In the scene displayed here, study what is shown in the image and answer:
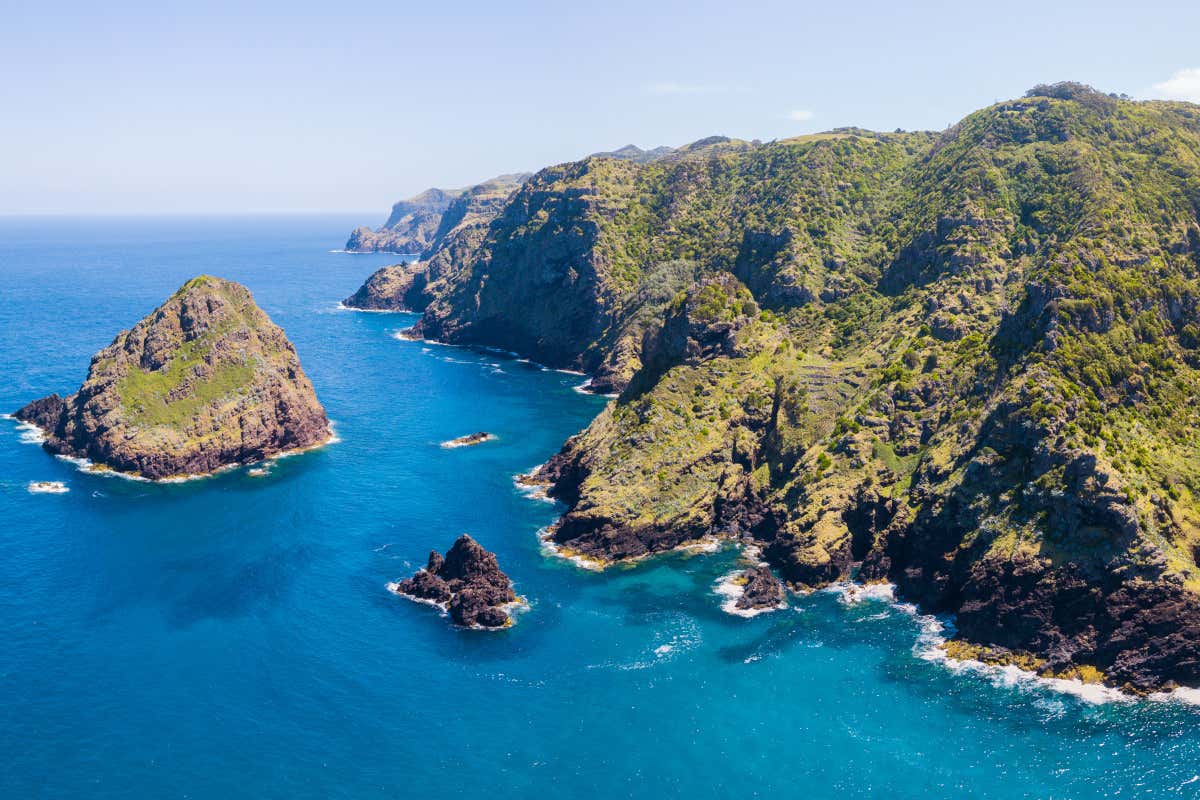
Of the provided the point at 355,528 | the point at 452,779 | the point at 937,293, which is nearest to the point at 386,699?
the point at 452,779

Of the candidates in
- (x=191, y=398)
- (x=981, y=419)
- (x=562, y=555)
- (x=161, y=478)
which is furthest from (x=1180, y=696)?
(x=191, y=398)

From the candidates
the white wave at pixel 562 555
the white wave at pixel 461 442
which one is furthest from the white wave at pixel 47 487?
the white wave at pixel 562 555

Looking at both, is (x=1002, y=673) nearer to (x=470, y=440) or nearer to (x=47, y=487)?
(x=470, y=440)

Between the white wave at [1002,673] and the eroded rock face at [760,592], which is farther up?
the eroded rock face at [760,592]

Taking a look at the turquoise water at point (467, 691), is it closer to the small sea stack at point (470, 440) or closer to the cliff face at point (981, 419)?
the cliff face at point (981, 419)

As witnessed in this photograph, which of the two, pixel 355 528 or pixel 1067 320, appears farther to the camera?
pixel 355 528

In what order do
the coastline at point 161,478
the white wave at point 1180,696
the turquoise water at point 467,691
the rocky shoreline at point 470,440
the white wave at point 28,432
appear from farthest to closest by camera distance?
1. the rocky shoreline at point 470,440
2. the white wave at point 28,432
3. the coastline at point 161,478
4. the white wave at point 1180,696
5. the turquoise water at point 467,691

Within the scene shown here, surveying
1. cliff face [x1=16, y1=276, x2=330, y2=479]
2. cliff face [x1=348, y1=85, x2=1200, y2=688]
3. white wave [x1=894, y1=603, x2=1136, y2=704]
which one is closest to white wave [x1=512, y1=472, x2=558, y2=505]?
cliff face [x1=348, y1=85, x2=1200, y2=688]

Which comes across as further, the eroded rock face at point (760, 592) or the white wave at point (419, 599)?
the white wave at point (419, 599)

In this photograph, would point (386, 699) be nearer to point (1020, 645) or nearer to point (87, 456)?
point (1020, 645)
